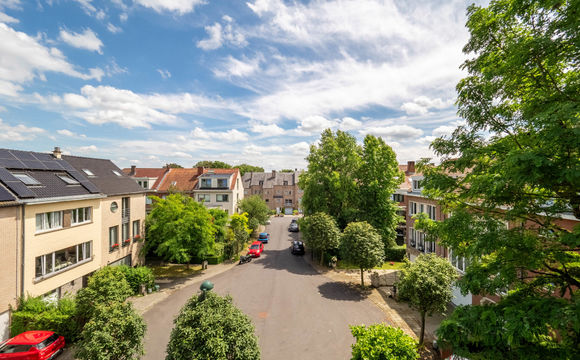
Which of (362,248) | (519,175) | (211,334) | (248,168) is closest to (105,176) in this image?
(211,334)

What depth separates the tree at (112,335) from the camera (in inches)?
392

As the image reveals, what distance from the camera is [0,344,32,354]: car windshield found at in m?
A: 11.4

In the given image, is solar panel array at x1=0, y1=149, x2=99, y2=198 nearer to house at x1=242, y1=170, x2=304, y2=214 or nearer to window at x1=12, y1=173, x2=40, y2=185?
window at x1=12, y1=173, x2=40, y2=185

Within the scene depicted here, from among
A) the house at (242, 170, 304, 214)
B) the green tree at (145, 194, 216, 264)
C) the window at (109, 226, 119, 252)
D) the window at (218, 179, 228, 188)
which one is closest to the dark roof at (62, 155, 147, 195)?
the window at (109, 226, 119, 252)

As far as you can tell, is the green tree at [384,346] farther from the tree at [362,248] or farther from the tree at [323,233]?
the tree at [323,233]

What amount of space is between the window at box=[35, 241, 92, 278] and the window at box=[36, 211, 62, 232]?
165 centimetres

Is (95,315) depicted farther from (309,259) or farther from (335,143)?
(335,143)

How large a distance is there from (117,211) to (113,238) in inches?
92.4

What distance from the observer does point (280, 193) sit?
7625 cm

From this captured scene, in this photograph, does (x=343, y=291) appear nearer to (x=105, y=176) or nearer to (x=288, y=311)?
(x=288, y=311)

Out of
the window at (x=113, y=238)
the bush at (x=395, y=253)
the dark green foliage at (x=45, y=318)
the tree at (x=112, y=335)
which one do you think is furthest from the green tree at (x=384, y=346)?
the bush at (x=395, y=253)

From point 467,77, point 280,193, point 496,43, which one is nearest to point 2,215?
point 467,77

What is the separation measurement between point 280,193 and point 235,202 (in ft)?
107

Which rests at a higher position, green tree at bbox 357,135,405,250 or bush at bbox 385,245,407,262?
green tree at bbox 357,135,405,250
